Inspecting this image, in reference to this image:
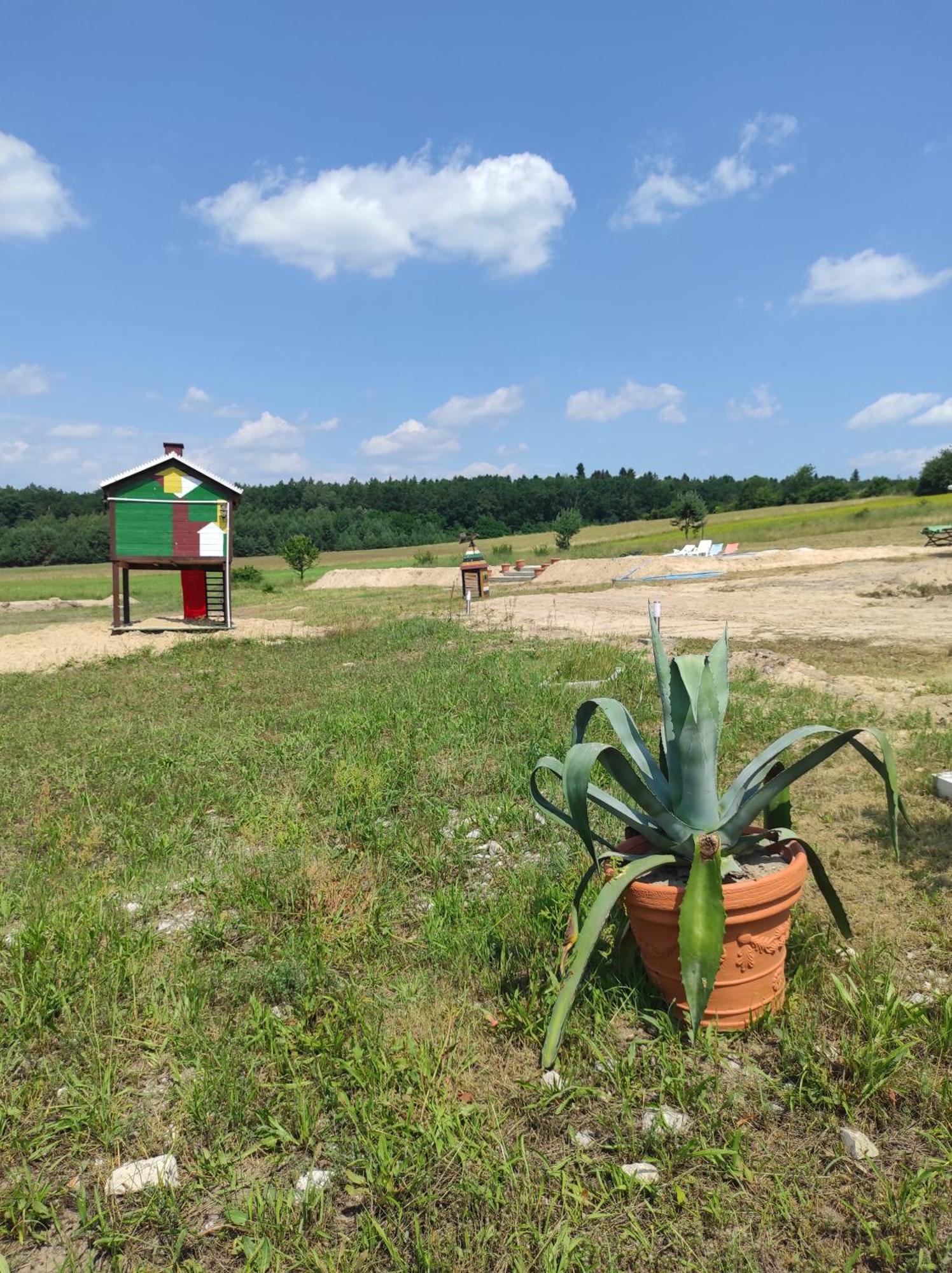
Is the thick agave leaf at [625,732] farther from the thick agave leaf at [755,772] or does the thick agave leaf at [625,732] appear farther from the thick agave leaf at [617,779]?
the thick agave leaf at [755,772]

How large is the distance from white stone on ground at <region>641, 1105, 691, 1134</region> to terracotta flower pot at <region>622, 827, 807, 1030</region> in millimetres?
364

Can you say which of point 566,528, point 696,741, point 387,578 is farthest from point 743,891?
point 566,528

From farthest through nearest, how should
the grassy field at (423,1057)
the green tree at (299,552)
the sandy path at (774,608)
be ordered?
the green tree at (299,552) → the sandy path at (774,608) → the grassy field at (423,1057)

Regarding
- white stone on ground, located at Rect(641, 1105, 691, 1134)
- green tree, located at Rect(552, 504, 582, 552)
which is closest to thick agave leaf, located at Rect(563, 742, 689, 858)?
white stone on ground, located at Rect(641, 1105, 691, 1134)

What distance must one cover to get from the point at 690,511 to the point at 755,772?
177ft

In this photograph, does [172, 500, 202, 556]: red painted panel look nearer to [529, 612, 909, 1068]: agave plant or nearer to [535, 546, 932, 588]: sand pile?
[529, 612, 909, 1068]: agave plant

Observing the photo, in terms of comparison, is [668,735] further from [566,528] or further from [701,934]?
[566,528]

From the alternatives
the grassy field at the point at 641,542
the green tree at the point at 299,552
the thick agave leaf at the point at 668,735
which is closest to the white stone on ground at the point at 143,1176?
the thick agave leaf at the point at 668,735

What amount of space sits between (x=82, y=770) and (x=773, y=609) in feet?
46.0

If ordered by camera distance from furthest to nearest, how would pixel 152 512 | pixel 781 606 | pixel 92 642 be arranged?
1. pixel 781 606
2. pixel 152 512
3. pixel 92 642

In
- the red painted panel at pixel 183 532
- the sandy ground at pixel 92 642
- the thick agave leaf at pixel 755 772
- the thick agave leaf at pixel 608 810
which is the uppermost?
the red painted panel at pixel 183 532

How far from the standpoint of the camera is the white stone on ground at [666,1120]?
84.3 inches

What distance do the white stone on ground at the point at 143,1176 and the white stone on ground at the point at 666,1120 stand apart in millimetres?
1294

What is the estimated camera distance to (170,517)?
16.7 m
